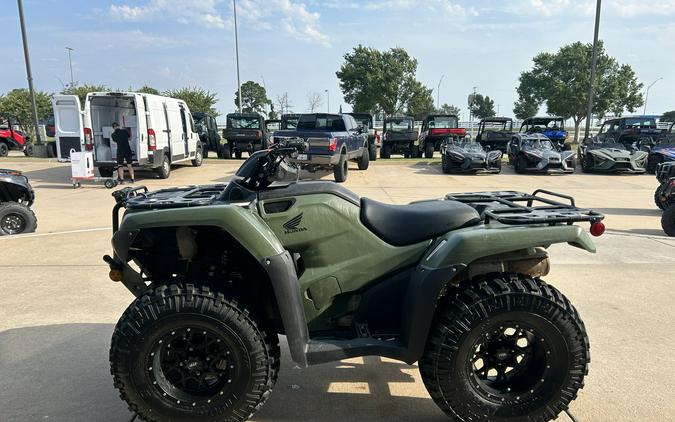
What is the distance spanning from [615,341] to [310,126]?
1235cm

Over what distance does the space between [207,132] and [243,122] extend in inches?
85.2

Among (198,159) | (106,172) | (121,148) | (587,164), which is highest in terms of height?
(121,148)

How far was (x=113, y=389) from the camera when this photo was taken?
2.90 metres

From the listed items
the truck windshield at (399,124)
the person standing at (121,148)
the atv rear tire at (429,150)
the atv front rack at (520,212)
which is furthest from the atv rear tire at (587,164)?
the atv front rack at (520,212)

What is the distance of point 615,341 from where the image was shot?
349cm

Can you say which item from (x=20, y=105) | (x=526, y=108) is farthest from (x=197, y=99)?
(x=526, y=108)

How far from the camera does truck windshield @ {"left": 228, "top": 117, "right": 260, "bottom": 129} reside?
2097 cm

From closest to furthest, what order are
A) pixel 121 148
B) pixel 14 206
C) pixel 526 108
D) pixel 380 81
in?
pixel 14 206 → pixel 121 148 → pixel 380 81 → pixel 526 108

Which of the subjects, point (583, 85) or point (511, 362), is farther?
point (583, 85)

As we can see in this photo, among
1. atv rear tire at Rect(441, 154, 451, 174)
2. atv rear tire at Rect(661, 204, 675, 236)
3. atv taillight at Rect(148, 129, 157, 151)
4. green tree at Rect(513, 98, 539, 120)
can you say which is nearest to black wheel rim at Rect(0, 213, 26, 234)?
atv taillight at Rect(148, 129, 157, 151)

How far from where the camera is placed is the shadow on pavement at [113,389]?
2.64m

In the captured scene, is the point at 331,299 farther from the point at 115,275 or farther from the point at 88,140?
the point at 88,140

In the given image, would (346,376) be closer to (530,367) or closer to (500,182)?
(530,367)

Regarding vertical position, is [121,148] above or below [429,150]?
above
